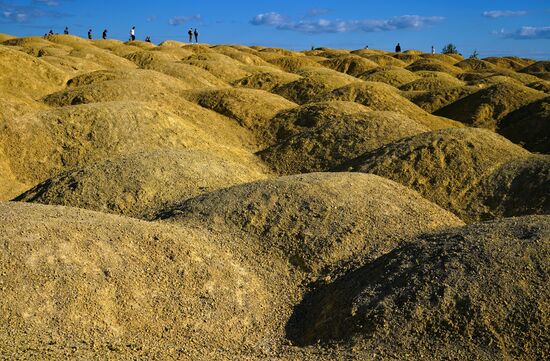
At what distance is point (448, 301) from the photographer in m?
6.54

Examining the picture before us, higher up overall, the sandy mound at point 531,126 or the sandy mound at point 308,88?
the sandy mound at point 308,88

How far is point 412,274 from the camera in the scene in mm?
7062

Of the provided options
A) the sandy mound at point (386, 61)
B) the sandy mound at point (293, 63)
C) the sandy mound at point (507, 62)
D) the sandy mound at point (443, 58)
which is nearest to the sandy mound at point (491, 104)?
the sandy mound at point (293, 63)

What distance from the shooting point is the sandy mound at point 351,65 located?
38.7 metres

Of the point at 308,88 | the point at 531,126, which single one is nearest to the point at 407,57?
the point at 308,88

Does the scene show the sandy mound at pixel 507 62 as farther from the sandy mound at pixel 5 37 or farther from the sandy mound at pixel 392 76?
the sandy mound at pixel 5 37

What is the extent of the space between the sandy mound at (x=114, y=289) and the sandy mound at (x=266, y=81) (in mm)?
19301

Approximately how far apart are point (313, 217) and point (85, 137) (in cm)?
774

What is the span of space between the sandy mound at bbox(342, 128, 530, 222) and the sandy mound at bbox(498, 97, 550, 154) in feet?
18.2

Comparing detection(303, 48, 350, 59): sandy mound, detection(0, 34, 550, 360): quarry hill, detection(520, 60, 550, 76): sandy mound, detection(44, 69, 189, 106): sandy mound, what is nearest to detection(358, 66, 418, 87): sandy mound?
detection(44, 69, 189, 106): sandy mound

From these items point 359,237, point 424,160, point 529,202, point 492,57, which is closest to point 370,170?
point 424,160

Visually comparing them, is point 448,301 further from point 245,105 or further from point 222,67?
point 222,67

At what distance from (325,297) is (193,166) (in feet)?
17.2

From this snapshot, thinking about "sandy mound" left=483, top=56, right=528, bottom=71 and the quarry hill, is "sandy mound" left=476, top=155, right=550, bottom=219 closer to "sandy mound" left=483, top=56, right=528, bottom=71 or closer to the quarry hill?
the quarry hill
